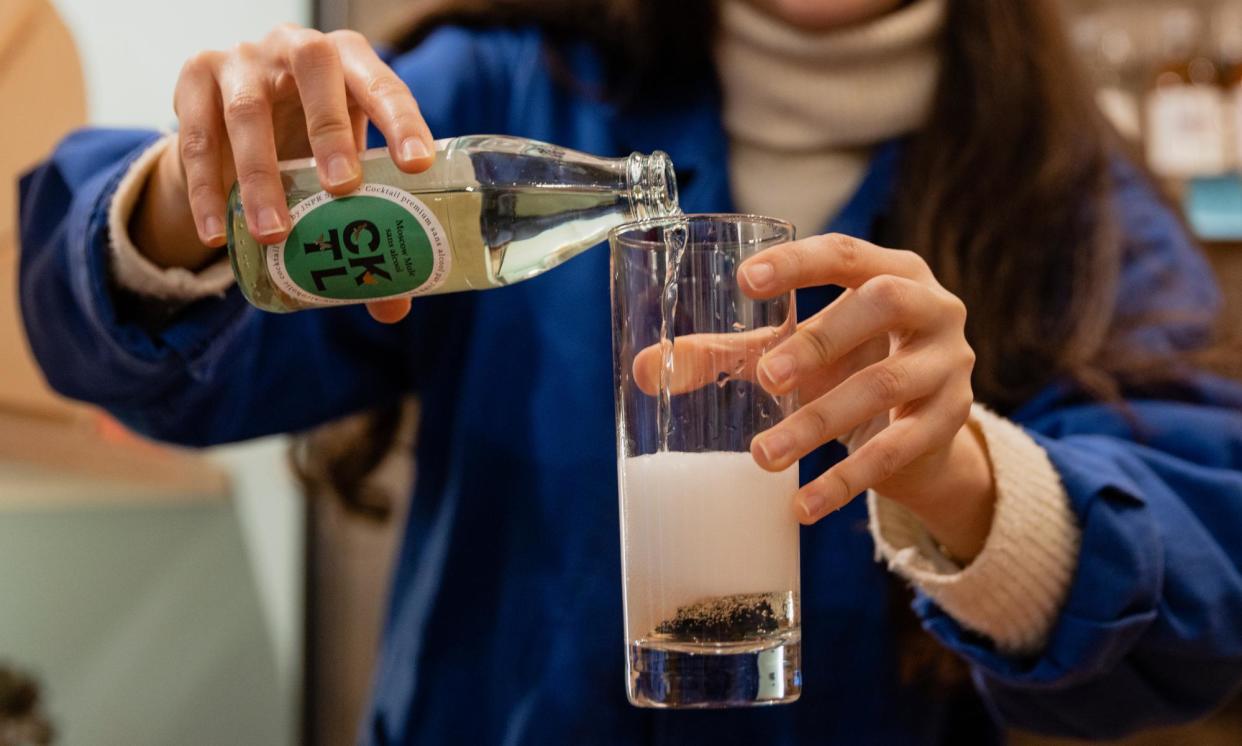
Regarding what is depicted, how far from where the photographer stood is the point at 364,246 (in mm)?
630

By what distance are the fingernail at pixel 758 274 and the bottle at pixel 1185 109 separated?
4.34 ft

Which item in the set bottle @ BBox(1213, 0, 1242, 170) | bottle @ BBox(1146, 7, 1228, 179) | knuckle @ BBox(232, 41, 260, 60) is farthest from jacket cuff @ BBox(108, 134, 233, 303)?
bottle @ BBox(1213, 0, 1242, 170)

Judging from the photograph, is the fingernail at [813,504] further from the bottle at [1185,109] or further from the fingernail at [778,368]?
the bottle at [1185,109]

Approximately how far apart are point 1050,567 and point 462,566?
1.70 feet

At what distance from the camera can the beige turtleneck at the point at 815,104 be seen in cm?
114

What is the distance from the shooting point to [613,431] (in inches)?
41.3

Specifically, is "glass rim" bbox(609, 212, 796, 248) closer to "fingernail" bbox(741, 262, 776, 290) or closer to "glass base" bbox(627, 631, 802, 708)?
"fingernail" bbox(741, 262, 776, 290)

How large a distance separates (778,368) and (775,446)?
41 millimetres

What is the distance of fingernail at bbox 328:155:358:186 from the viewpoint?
626mm

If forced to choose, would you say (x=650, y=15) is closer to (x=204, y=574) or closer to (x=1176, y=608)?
(x=1176, y=608)

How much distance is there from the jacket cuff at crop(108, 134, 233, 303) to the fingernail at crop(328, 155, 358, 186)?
0.57ft

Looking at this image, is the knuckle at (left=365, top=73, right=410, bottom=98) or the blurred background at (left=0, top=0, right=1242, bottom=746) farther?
the blurred background at (left=0, top=0, right=1242, bottom=746)

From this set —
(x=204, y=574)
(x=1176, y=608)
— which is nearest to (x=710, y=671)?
(x=1176, y=608)

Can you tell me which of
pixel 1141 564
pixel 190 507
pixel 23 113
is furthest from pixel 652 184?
pixel 190 507
